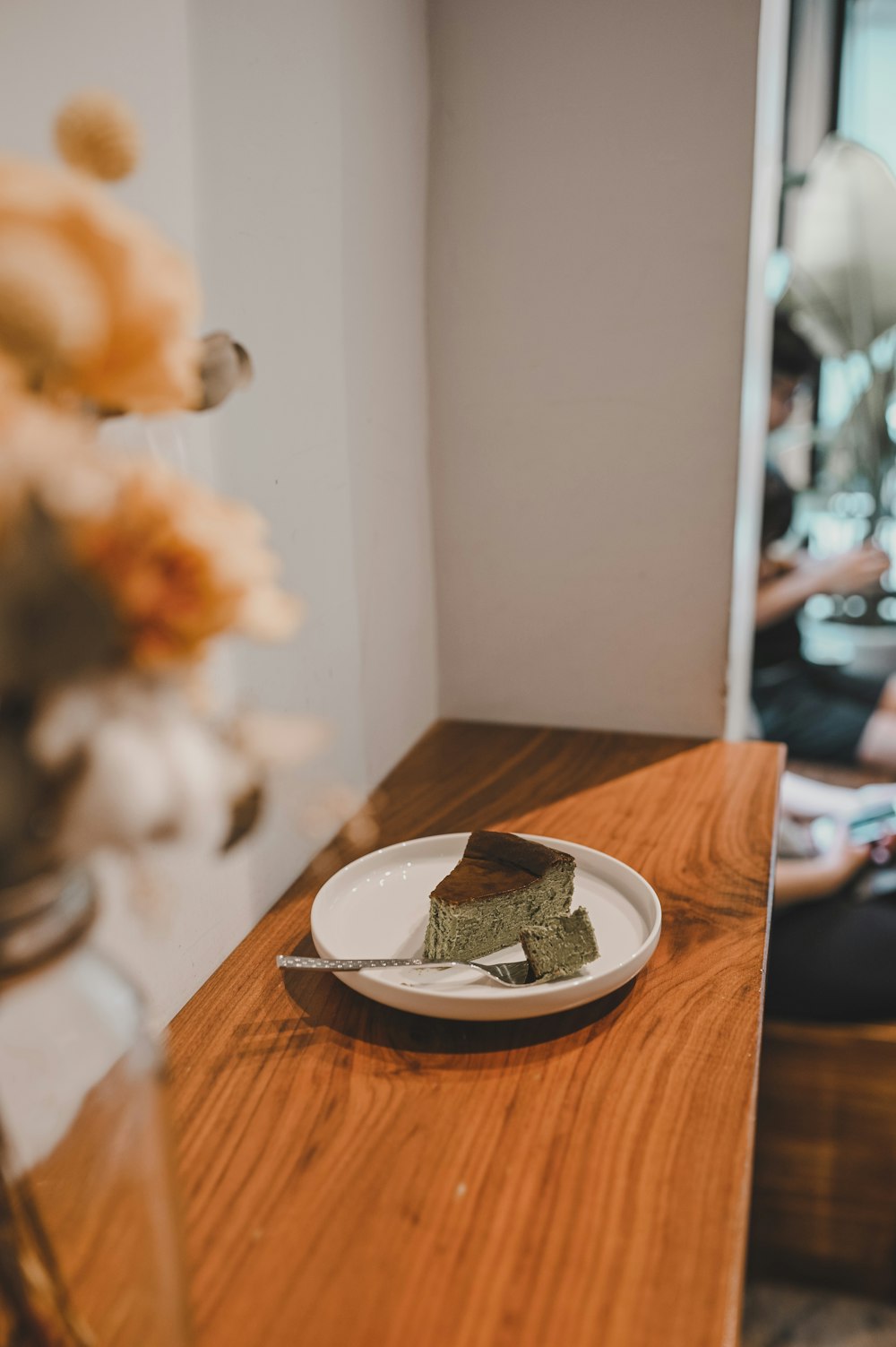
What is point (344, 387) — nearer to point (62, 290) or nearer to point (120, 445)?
point (120, 445)

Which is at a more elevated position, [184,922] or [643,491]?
[643,491]

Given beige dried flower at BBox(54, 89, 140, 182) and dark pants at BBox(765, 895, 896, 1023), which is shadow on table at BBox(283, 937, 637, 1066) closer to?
beige dried flower at BBox(54, 89, 140, 182)

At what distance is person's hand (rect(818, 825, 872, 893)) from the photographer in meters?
1.64

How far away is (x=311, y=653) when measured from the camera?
1076mm

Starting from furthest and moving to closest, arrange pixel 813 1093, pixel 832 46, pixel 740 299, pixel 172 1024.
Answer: pixel 832 46, pixel 813 1093, pixel 740 299, pixel 172 1024

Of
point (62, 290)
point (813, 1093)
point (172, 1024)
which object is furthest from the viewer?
point (813, 1093)

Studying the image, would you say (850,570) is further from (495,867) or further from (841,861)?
(495,867)

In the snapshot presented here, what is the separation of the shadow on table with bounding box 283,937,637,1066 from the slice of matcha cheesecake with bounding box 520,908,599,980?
37mm

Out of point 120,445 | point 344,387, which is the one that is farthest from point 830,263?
point 120,445

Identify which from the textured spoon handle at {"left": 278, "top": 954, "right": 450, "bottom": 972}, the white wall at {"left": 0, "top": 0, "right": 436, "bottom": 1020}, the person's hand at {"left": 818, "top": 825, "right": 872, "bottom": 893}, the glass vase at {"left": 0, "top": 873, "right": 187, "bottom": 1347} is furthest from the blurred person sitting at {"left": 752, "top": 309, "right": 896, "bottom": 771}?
the glass vase at {"left": 0, "top": 873, "right": 187, "bottom": 1347}

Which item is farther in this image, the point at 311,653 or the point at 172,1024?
the point at 311,653

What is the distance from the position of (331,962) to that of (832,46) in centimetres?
374

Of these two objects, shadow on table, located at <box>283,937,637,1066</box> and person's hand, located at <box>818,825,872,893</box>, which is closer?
shadow on table, located at <box>283,937,637,1066</box>

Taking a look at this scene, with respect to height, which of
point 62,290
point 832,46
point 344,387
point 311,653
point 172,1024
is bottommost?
point 172,1024
